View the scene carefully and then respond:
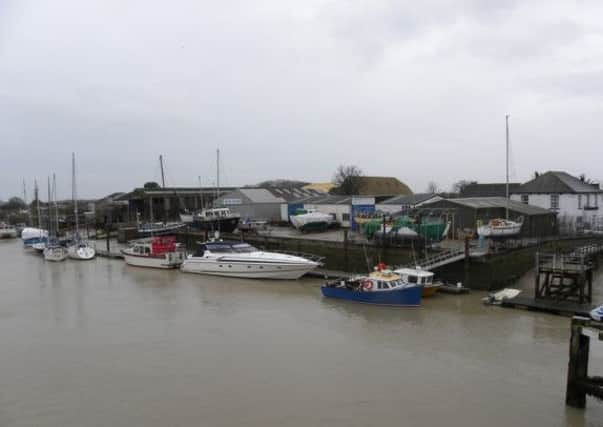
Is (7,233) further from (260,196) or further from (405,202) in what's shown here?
(405,202)

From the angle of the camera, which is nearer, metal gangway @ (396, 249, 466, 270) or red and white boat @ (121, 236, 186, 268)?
metal gangway @ (396, 249, 466, 270)

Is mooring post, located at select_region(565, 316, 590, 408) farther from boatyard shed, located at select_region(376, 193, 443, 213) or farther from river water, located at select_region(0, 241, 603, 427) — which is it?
boatyard shed, located at select_region(376, 193, 443, 213)

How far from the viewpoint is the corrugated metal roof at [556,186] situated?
34188 millimetres

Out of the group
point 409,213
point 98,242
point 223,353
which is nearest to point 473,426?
point 223,353

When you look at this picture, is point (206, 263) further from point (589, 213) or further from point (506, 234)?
point (589, 213)

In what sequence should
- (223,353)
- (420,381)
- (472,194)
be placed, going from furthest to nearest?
(472,194) → (223,353) → (420,381)

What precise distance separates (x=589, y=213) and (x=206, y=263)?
28.5 metres

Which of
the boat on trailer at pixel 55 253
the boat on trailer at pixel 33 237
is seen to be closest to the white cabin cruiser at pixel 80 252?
the boat on trailer at pixel 55 253

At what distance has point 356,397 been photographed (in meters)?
11.5

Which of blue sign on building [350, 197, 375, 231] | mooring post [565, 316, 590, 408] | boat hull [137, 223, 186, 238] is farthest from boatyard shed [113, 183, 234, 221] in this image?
mooring post [565, 316, 590, 408]

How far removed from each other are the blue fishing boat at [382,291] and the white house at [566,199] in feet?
60.0

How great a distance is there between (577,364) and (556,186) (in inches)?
1093

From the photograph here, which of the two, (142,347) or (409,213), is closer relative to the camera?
(142,347)

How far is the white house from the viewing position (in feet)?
111
